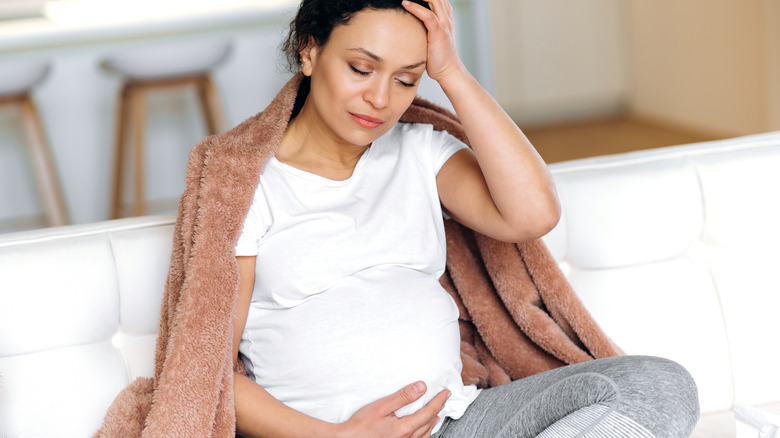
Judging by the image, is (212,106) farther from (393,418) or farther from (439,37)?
(393,418)

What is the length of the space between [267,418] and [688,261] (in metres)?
0.75

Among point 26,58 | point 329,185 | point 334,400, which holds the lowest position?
point 334,400

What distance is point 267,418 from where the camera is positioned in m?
1.01

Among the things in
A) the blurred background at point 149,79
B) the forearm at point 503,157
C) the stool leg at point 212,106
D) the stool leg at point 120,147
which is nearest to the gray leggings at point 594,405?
the forearm at point 503,157

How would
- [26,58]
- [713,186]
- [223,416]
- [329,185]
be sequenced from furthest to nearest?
[26,58]
[713,186]
[329,185]
[223,416]

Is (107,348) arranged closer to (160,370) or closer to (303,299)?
(160,370)

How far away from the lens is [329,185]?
3.72 feet

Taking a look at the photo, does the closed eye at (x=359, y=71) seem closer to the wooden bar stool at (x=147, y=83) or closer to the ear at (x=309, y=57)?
the ear at (x=309, y=57)

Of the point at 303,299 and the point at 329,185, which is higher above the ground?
the point at 329,185

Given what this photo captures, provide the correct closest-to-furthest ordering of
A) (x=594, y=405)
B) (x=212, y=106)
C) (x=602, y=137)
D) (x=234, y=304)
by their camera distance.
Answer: (x=594, y=405)
(x=234, y=304)
(x=212, y=106)
(x=602, y=137)

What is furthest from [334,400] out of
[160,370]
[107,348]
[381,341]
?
[107,348]

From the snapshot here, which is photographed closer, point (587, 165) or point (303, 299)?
point (303, 299)

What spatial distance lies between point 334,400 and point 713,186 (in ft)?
2.42

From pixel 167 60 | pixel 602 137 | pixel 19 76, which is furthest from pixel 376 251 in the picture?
pixel 602 137
